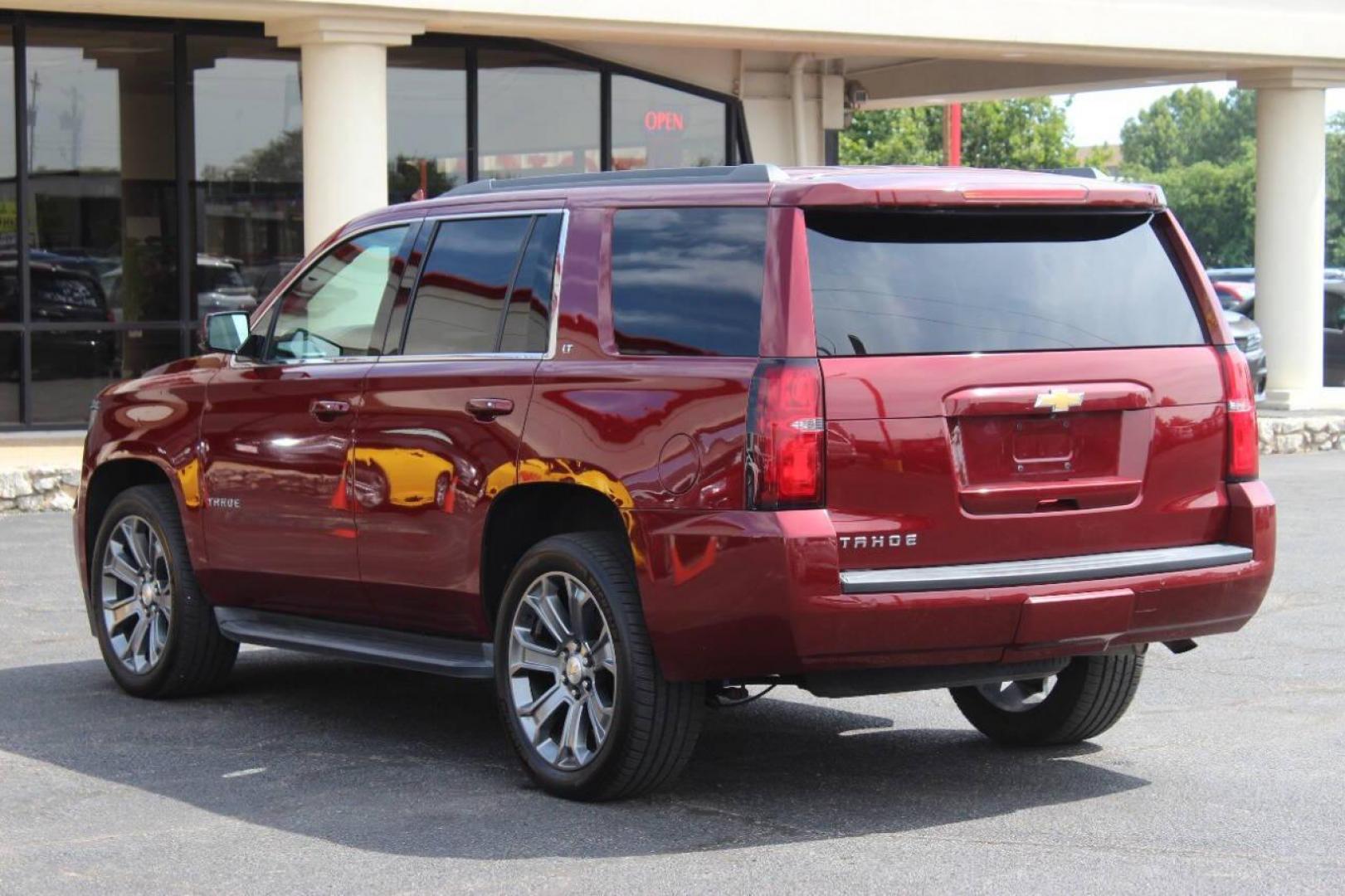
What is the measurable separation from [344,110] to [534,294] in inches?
406

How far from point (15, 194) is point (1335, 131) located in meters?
146

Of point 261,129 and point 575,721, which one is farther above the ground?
point 261,129

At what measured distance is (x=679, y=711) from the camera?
6.12m

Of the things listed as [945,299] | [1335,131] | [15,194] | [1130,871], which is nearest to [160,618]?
[945,299]

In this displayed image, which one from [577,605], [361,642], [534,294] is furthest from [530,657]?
[534,294]

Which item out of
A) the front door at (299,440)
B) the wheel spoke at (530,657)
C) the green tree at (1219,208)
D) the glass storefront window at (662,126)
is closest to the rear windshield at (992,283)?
→ the wheel spoke at (530,657)

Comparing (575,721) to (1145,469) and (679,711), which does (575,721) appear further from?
(1145,469)

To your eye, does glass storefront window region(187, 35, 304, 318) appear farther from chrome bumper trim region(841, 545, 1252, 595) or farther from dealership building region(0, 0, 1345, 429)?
chrome bumper trim region(841, 545, 1252, 595)

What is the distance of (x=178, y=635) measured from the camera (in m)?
8.02

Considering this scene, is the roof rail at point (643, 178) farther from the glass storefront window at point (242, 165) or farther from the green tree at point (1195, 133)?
the green tree at point (1195, 133)

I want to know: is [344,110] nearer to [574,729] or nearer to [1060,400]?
[574,729]

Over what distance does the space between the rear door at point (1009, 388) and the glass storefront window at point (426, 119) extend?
14.5 meters

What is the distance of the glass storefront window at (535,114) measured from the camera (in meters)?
20.8

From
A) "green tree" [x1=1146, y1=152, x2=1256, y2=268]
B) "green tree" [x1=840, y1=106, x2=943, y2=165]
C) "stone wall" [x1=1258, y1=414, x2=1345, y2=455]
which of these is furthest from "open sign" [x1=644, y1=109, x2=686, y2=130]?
"green tree" [x1=1146, y1=152, x2=1256, y2=268]
